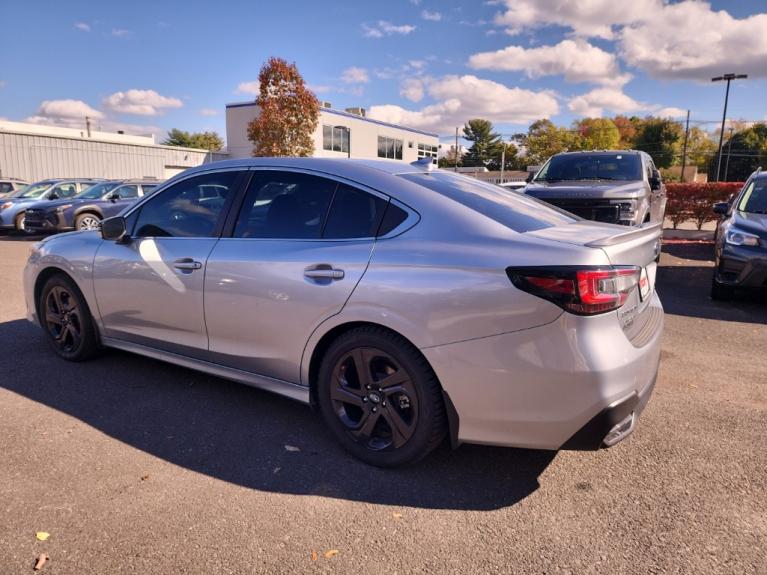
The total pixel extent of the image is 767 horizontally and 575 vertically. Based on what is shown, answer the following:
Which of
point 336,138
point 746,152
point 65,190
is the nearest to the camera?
point 65,190

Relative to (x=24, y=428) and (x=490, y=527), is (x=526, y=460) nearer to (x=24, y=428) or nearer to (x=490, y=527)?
(x=490, y=527)

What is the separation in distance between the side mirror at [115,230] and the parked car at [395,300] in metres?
0.01

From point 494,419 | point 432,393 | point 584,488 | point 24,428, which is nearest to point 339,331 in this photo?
point 432,393

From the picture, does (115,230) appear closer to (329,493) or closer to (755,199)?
(329,493)

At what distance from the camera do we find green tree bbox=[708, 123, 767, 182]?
214 ft

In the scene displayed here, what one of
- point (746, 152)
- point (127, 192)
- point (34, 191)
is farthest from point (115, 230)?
point (746, 152)

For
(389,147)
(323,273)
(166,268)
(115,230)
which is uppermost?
(389,147)

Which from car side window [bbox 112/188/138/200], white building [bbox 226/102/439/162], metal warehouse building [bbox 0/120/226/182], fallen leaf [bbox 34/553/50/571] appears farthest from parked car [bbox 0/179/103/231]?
white building [bbox 226/102/439/162]

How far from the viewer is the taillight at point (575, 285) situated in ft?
7.98

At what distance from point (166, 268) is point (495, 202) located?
222 centimetres

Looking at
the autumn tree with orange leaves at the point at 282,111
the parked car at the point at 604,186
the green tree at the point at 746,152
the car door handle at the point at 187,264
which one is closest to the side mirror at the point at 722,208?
the parked car at the point at 604,186

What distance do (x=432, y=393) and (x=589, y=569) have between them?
39.0 inches

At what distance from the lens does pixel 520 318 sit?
2494 mm

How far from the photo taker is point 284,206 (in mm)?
3449
